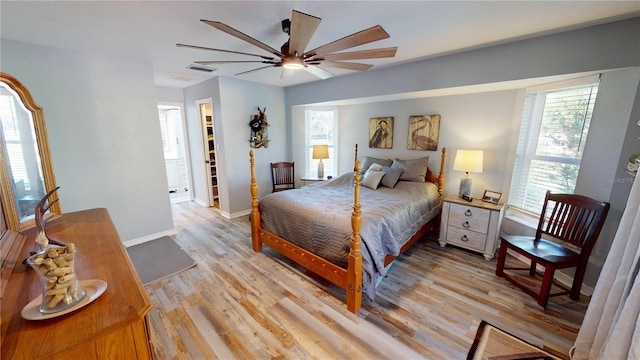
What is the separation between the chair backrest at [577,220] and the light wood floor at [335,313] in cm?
58

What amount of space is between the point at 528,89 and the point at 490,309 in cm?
247

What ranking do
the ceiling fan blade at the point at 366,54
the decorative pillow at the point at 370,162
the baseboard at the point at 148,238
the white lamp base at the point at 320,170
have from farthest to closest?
the white lamp base at the point at 320,170 < the decorative pillow at the point at 370,162 < the baseboard at the point at 148,238 < the ceiling fan blade at the point at 366,54

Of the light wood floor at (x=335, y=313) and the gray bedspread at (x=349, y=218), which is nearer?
the light wood floor at (x=335, y=313)

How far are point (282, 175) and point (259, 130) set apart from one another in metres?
1.03

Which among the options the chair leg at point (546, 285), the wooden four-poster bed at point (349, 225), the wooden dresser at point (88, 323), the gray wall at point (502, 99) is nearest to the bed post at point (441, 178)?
the wooden four-poster bed at point (349, 225)

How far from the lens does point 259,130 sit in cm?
443

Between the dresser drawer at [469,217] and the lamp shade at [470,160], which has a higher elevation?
the lamp shade at [470,160]

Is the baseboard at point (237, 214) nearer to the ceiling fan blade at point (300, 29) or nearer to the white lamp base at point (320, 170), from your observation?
the white lamp base at point (320, 170)

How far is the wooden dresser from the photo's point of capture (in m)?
0.75

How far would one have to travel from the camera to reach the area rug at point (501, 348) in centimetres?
168

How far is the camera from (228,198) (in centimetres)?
427

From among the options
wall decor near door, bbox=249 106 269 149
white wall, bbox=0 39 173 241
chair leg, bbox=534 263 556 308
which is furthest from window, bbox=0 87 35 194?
chair leg, bbox=534 263 556 308

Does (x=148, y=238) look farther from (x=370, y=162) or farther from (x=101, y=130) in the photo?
(x=370, y=162)

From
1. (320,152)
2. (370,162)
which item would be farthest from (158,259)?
(370,162)
